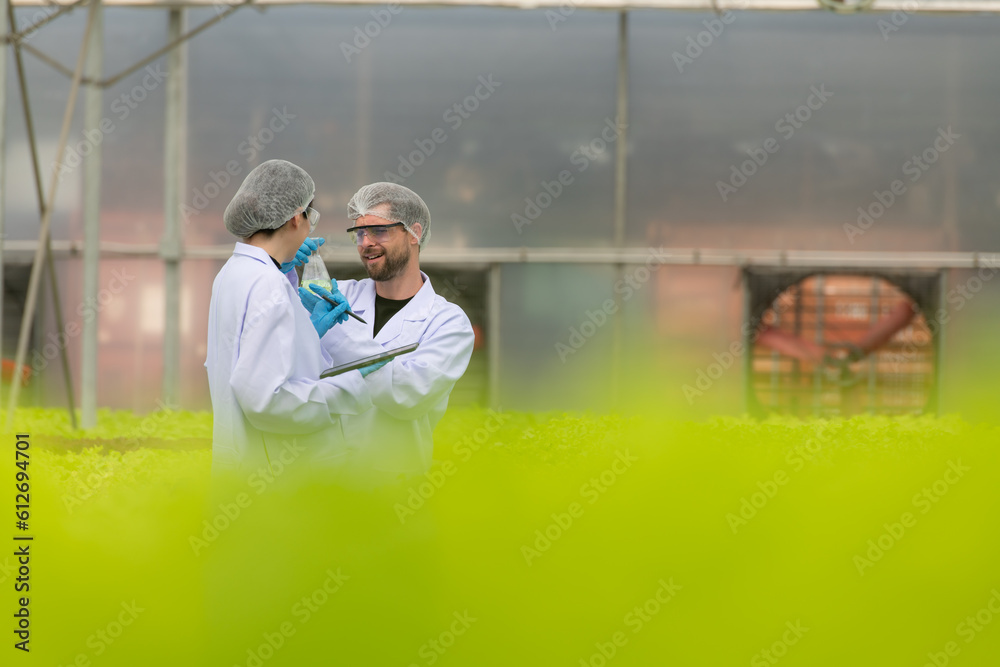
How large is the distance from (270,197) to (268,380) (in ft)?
1.52

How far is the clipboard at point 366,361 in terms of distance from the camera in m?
2.06

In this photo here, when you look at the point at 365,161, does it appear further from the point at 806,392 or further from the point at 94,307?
the point at 806,392

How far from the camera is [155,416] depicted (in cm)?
748

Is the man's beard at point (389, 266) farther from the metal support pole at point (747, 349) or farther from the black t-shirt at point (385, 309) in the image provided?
the metal support pole at point (747, 349)

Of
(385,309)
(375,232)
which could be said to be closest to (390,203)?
(375,232)

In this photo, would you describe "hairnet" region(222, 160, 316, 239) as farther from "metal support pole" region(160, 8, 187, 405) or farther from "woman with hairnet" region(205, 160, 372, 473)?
"metal support pole" region(160, 8, 187, 405)

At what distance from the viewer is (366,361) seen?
2074mm

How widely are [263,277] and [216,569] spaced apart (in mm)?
752

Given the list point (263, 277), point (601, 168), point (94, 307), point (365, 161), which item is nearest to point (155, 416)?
point (94, 307)

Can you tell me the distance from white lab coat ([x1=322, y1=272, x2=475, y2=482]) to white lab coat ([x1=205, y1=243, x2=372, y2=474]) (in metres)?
0.05

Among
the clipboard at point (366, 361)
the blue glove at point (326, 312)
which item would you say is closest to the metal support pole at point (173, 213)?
the blue glove at point (326, 312)

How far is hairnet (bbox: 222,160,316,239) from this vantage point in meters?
2.16

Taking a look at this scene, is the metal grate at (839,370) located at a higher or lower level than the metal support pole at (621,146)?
lower

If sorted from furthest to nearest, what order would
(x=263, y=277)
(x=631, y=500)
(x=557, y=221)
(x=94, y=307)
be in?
(x=557, y=221)
(x=94, y=307)
(x=263, y=277)
(x=631, y=500)
